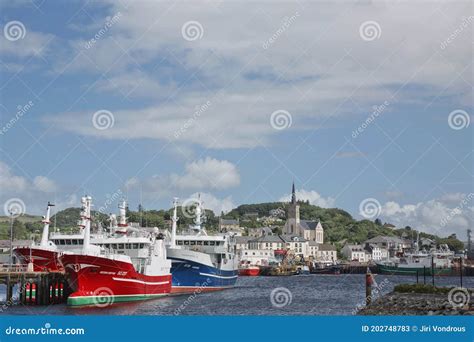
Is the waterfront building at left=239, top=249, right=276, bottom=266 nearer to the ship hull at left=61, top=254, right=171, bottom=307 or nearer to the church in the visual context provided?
the church

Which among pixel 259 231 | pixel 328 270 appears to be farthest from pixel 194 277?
pixel 259 231

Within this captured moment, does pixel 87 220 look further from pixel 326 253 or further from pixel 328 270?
pixel 326 253

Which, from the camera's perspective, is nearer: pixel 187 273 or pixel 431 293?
pixel 431 293

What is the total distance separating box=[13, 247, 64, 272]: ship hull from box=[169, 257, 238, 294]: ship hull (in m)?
10.0

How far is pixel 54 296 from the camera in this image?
50281 mm

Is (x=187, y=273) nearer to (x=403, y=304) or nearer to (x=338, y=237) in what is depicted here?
(x=403, y=304)

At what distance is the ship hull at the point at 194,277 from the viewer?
59375 mm

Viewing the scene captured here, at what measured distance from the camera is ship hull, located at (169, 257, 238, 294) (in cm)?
5938

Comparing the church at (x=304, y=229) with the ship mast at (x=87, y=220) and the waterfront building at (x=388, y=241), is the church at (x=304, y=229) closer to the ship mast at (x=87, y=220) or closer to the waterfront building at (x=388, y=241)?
the waterfront building at (x=388, y=241)

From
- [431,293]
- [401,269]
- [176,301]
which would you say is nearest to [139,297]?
[176,301]

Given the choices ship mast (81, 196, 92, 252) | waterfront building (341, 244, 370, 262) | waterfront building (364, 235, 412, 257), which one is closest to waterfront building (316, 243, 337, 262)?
waterfront building (341, 244, 370, 262)

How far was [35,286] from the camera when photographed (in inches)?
1960

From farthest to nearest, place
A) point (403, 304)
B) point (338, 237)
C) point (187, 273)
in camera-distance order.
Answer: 1. point (338, 237)
2. point (187, 273)
3. point (403, 304)

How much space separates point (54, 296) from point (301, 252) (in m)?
119
